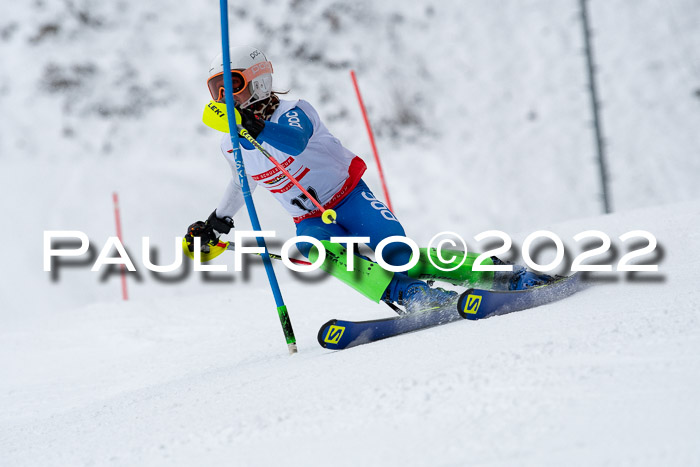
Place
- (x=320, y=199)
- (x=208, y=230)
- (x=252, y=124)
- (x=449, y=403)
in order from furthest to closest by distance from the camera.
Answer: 1. (x=208, y=230)
2. (x=320, y=199)
3. (x=252, y=124)
4. (x=449, y=403)

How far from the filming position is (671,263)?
4.14m

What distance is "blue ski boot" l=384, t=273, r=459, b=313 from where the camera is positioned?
353cm

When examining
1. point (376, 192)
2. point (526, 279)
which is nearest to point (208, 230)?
point (526, 279)

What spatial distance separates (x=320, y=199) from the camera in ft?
12.9

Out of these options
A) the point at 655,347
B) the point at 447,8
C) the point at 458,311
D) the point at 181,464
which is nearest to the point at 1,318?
the point at 458,311

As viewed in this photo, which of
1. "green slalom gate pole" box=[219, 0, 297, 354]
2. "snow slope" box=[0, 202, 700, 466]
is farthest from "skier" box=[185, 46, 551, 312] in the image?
"snow slope" box=[0, 202, 700, 466]

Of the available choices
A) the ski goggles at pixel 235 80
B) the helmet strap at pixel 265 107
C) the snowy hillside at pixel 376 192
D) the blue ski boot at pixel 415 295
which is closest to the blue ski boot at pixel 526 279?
the snowy hillside at pixel 376 192

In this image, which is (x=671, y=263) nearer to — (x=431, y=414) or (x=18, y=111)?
(x=431, y=414)

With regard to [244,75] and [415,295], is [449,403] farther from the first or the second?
[244,75]

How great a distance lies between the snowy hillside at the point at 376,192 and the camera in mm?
1785

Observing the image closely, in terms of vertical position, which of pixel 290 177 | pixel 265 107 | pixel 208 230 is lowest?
pixel 208 230

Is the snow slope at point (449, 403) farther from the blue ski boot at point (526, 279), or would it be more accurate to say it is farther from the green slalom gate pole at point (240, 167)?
the blue ski boot at point (526, 279)

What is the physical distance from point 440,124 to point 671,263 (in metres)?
9.53

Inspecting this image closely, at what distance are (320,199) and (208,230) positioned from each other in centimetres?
67
